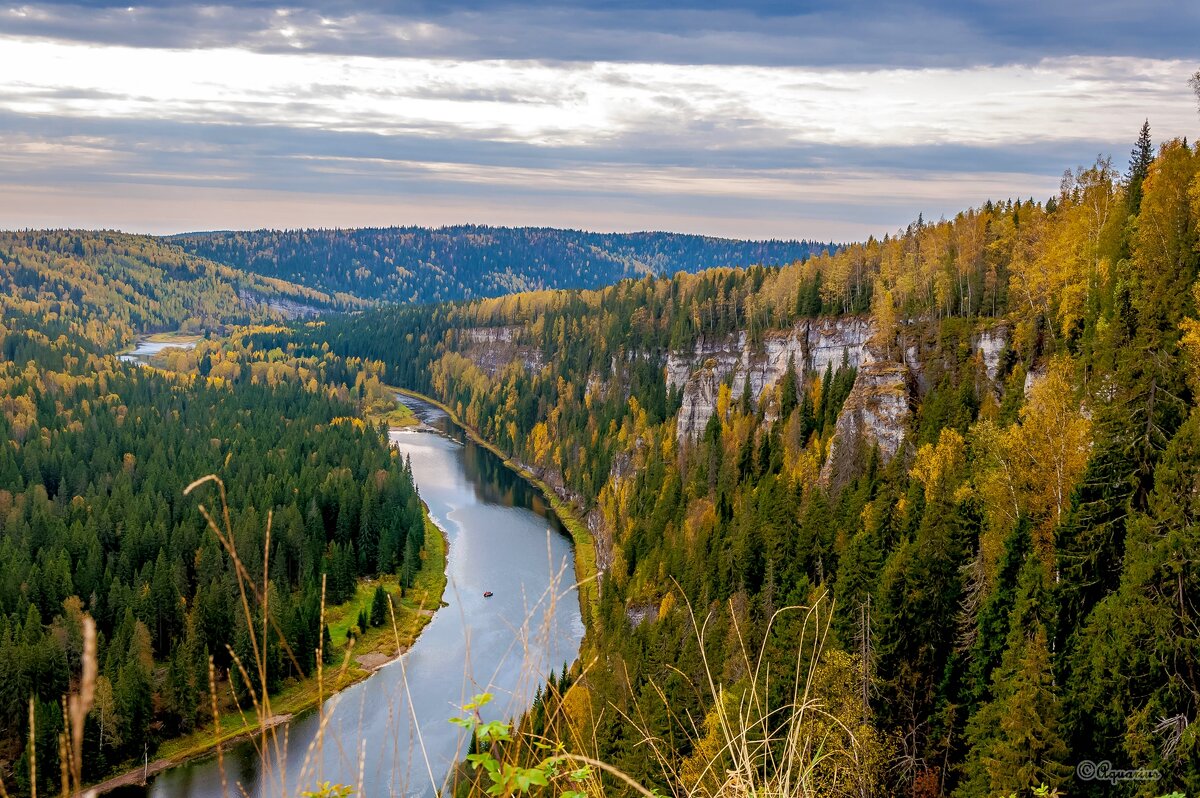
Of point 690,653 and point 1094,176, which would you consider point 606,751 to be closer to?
point 690,653

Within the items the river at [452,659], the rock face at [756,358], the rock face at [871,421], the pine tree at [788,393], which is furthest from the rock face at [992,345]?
the river at [452,659]

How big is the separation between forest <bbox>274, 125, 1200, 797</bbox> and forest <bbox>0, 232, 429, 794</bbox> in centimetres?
1324

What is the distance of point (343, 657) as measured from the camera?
37.2 metres

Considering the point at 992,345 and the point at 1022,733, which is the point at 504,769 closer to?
the point at 1022,733

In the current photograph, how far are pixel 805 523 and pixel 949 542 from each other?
1329cm

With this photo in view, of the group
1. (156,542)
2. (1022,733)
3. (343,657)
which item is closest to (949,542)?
(1022,733)

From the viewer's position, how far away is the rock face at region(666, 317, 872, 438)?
6156 cm

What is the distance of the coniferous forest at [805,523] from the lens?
17.6 metres

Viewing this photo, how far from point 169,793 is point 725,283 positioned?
231 feet

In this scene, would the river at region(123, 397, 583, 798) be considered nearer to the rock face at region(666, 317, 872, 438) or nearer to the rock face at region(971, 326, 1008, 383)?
the rock face at region(666, 317, 872, 438)

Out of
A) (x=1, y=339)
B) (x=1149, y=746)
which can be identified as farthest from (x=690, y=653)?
(x=1, y=339)

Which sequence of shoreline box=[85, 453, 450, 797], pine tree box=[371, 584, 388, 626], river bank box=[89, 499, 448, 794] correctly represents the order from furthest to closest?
pine tree box=[371, 584, 388, 626], river bank box=[89, 499, 448, 794], shoreline box=[85, 453, 450, 797]

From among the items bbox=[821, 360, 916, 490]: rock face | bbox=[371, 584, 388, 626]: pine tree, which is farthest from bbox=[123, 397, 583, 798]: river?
bbox=[821, 360, 916, 490]: rock face

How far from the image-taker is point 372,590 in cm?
6375
